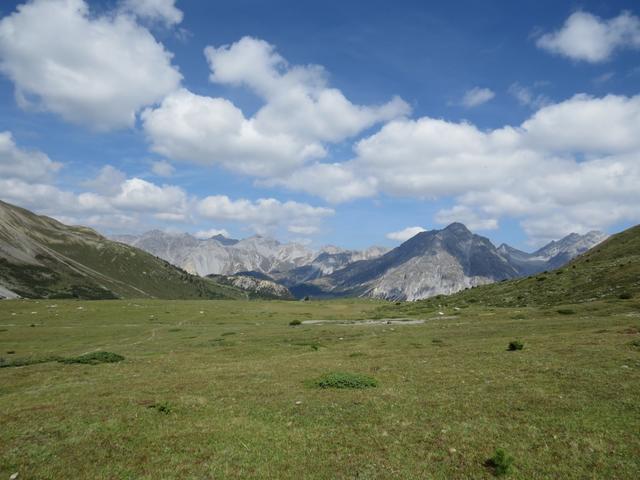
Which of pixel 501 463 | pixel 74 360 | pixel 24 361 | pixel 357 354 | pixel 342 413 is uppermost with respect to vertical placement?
pixel 501 463

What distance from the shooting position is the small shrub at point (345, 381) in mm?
25234

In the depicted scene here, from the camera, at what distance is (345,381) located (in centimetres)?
2572

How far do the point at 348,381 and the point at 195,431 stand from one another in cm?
1033

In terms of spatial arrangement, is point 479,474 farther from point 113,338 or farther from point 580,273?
point 580,273

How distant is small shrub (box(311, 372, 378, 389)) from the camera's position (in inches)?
993

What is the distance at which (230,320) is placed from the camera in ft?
288

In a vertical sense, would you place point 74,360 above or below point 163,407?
below

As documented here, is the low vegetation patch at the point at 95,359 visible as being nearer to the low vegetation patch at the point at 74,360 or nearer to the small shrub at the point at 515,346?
the low vegetation patch at the point at 74,360

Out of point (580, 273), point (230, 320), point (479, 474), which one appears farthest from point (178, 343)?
point (580, 273)

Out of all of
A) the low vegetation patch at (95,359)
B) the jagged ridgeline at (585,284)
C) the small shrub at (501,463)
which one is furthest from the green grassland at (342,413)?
the jagged ridgeline at (585,284)

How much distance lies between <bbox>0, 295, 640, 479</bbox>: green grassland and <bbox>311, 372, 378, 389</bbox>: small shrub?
0.50 meters

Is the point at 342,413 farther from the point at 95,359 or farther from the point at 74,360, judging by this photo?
the point at 74,360

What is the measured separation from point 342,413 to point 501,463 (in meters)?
8.35

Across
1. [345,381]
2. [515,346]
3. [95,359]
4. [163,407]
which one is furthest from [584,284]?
[95,359]
